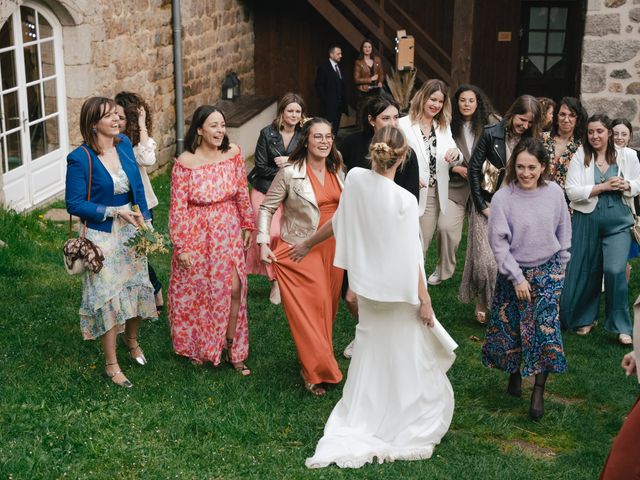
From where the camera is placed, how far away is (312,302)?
5977 millimetres

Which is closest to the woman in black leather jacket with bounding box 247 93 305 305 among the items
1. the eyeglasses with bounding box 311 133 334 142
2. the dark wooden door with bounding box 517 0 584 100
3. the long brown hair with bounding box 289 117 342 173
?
the long brown hair with bounding box 289 117 342 173

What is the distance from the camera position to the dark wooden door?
681 inches

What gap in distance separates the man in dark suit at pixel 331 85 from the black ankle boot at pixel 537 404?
9.83 meters

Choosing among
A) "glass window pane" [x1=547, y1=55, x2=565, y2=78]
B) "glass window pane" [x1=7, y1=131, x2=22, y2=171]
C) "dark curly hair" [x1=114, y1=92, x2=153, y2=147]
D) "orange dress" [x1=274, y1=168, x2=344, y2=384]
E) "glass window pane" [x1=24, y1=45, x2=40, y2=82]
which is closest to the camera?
"orange dress" [x1=274, y1=168, x2=344, y2=384]

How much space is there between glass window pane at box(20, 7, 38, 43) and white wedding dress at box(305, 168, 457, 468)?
20.4 ft

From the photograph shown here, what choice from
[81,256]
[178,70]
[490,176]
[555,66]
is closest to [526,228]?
[490,176]

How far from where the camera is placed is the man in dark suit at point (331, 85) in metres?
15.3

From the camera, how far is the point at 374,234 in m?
5.11

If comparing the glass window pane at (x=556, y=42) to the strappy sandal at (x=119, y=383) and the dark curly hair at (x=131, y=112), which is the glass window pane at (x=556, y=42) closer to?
the dark curly hair at (x=131, y=112)

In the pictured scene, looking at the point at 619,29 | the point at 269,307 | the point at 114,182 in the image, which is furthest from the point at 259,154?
the point at 619,29

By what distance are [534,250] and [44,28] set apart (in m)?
7.05

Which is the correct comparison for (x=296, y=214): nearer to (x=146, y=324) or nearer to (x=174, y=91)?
(x=146, y=324)

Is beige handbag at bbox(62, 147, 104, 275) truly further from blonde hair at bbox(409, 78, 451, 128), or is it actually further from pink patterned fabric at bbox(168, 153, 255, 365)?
blonde hair at bbox(409, 78, 451, 128)

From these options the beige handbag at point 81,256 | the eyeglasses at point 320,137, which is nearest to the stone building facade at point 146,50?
the beige handbag at point 81,256
